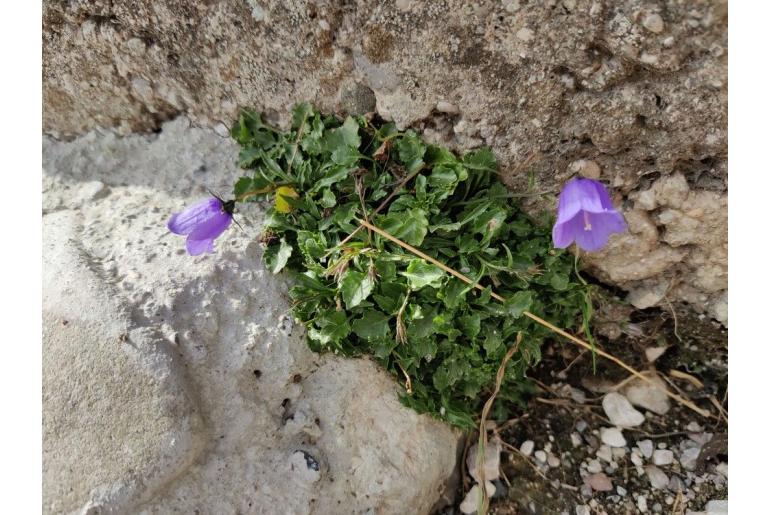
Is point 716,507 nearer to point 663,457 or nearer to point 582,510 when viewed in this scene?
point 663,457

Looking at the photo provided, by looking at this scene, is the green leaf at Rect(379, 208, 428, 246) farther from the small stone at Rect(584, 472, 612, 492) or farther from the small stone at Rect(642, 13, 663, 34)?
the small stone at Rect(584, 472, 612, 492)

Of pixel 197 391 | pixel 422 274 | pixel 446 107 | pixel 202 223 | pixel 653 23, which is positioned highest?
pixel 653 23

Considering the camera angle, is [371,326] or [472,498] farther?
[472,498]

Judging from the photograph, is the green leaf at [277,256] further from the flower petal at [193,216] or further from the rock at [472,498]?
the rock at [472,498]

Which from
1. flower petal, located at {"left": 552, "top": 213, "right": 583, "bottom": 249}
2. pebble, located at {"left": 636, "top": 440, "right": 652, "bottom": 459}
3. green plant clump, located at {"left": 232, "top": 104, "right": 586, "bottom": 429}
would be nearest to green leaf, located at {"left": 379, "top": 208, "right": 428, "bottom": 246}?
green plant clump, located at {"left": 232, "top": 104, "right": 586, "bottom": 429}

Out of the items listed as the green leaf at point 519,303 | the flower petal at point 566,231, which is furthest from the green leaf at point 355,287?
the flower petal at point 566,231

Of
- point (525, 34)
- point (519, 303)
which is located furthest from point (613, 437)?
point (525, 34)

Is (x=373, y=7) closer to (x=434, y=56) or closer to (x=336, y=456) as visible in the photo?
(x=434, y=56)
